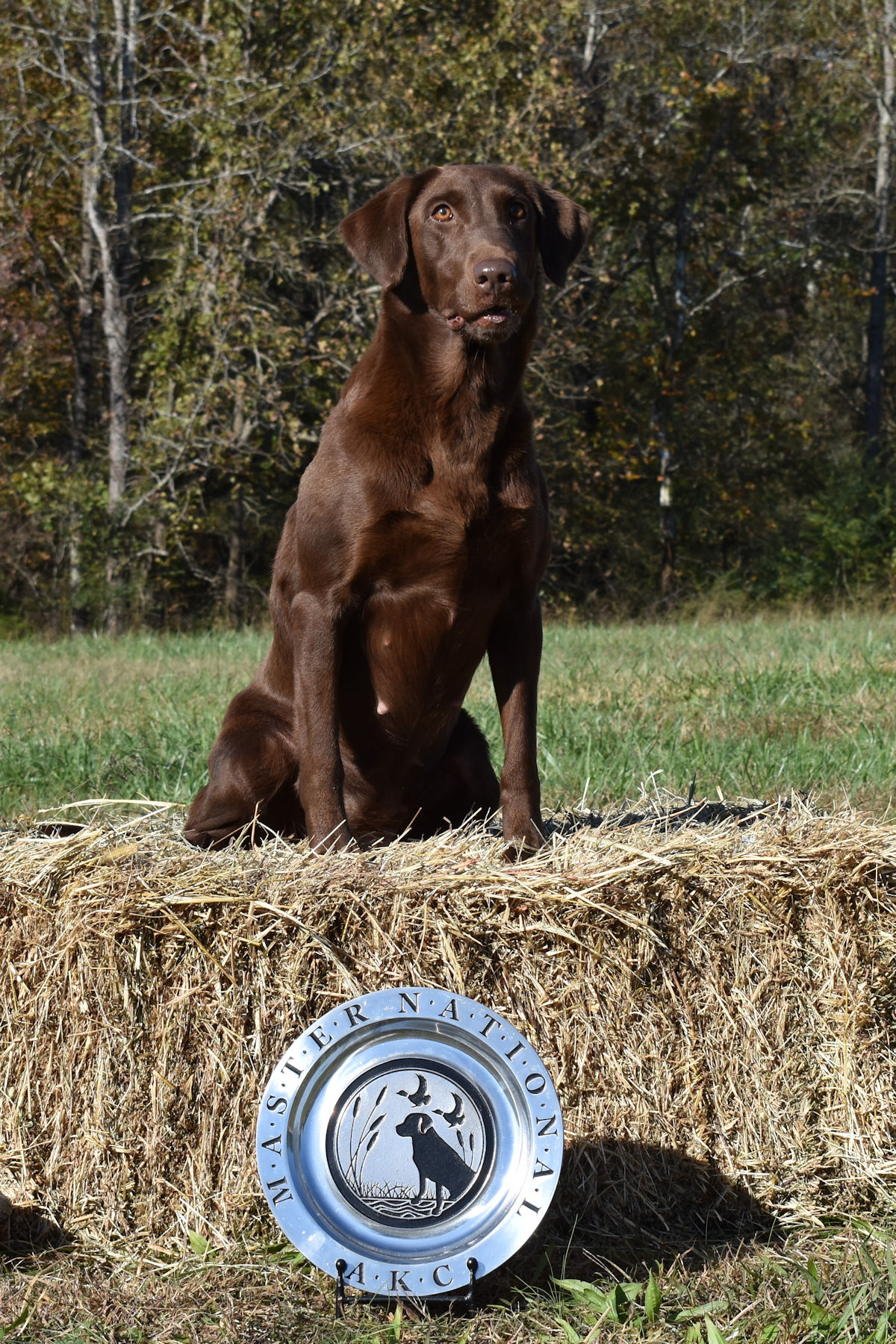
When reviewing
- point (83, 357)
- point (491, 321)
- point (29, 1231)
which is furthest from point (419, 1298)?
point (83, 357)

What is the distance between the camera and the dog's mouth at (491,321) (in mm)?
2746

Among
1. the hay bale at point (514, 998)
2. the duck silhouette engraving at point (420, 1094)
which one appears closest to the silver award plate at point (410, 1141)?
the duck silhouette engraving at point (420, 1094)

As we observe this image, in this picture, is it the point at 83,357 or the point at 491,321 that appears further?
the point at 83,357

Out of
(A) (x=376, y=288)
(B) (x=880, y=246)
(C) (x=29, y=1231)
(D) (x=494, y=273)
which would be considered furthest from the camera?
(B) (x=880, y=246)

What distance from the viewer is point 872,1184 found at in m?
2.41

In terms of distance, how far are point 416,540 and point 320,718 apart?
437 mm

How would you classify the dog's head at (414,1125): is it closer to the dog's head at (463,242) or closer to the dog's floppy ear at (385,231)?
the dog's head at (463,242)

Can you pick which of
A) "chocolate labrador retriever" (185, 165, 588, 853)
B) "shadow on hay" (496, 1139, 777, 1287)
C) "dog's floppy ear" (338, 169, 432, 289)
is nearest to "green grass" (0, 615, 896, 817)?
"chocolate labrador retriever" (185, 165, 588, 853)

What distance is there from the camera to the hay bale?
2.21 m

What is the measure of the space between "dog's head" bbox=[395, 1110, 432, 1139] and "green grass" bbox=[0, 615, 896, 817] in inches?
60.2

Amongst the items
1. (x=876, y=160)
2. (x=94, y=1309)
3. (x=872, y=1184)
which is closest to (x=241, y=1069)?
(x=94, y=1309)

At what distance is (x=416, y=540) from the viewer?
273 cm

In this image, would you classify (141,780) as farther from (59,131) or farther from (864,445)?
(864,445)

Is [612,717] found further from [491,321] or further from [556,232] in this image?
[491,321]
